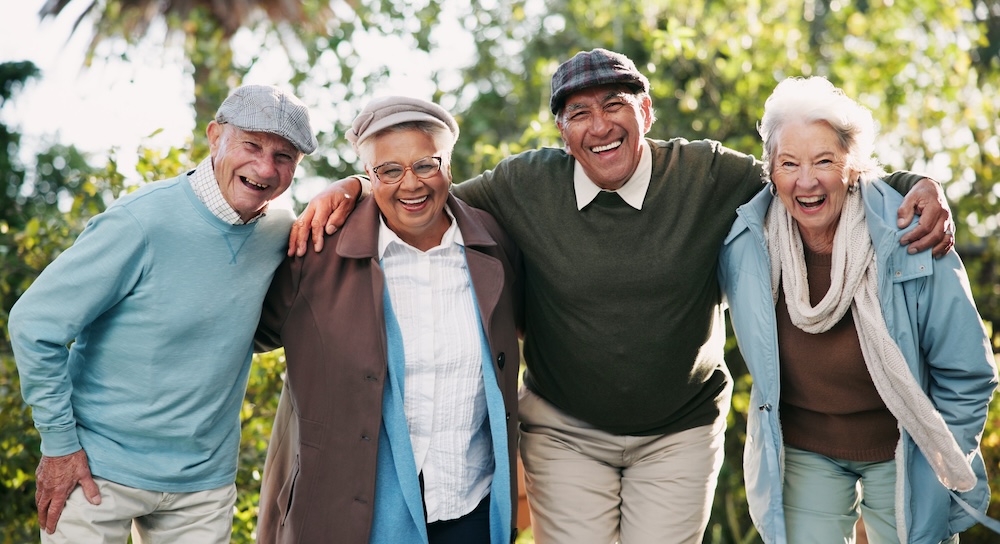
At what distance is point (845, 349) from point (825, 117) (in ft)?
2.43

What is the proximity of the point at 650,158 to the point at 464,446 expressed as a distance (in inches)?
48.0

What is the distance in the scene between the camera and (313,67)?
6.52m

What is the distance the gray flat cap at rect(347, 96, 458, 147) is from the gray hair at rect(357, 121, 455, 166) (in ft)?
0.06

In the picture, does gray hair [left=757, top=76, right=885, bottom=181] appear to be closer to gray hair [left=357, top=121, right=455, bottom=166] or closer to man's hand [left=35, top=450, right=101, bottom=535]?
gray hair [left=357, top=121, right=455, bottom=166]

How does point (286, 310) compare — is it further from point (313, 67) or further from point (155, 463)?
point (313, 67)

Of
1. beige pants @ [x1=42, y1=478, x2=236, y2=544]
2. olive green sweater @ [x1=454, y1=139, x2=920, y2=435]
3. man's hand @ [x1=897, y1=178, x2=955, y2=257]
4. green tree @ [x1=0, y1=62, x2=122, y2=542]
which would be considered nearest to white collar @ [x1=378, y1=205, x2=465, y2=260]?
olive green sweater @ [x1=454, y1=139, x2=920, y2=435]

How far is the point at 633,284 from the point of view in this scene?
125 inches

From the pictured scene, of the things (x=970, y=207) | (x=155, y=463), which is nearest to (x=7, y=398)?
(x=155, y=463)

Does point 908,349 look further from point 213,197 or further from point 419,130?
point 213,197

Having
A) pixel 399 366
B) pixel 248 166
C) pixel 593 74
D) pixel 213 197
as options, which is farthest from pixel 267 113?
pixel 593 74

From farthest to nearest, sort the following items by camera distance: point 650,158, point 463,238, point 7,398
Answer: point 7,398, point 650,158, point 463,238

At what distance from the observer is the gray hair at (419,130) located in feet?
9.74

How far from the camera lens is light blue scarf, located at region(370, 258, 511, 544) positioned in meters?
2.90

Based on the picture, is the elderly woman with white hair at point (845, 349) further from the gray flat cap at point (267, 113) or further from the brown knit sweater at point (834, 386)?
the gray flat cap at point (267, 113)
